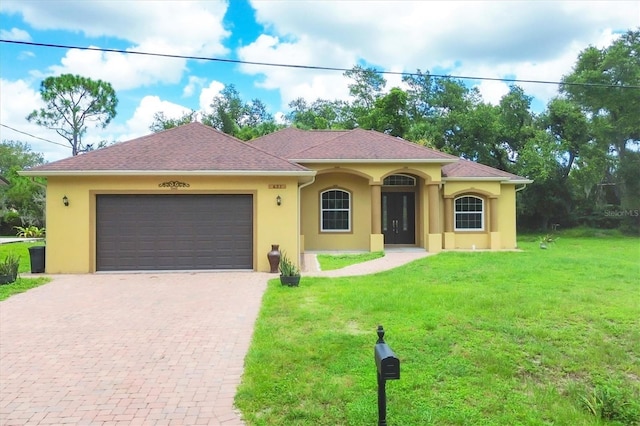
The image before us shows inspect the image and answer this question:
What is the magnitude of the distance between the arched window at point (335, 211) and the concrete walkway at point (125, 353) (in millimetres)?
7538

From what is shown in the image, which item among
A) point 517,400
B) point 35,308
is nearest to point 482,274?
point 517,400

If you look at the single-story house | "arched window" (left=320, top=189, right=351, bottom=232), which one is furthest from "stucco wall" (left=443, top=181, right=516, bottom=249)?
the single-story house

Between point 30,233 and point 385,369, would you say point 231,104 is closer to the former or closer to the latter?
point 30,233

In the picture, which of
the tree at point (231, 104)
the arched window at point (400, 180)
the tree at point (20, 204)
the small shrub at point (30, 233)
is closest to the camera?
the arched window at point (400, 180)

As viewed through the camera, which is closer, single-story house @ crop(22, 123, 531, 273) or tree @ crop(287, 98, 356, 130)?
single-story house @ crop(22, 123, 531, 273)

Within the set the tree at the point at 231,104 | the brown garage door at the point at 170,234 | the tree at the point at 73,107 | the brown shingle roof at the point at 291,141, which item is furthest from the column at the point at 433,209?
the tree at the point at 73,107

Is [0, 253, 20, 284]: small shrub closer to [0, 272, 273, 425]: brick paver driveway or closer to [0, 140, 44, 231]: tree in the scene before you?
[0, 272, 273, 425]: brick paver driveway

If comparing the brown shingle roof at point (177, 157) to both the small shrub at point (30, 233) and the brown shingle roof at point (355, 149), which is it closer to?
the brown shingle roof at point (355, 149)

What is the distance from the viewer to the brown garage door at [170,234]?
1231 centimetres

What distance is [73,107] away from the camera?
125ft


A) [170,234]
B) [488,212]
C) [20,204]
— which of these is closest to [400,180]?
[488,212]

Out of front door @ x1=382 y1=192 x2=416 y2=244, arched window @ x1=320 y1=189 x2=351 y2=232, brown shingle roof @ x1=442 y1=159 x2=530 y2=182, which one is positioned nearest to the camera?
arched window @ x1=320 y1=189 x2=351 y2=232

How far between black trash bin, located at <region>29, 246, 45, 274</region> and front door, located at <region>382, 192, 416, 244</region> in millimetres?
12293

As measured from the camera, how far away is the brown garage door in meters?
12.3
